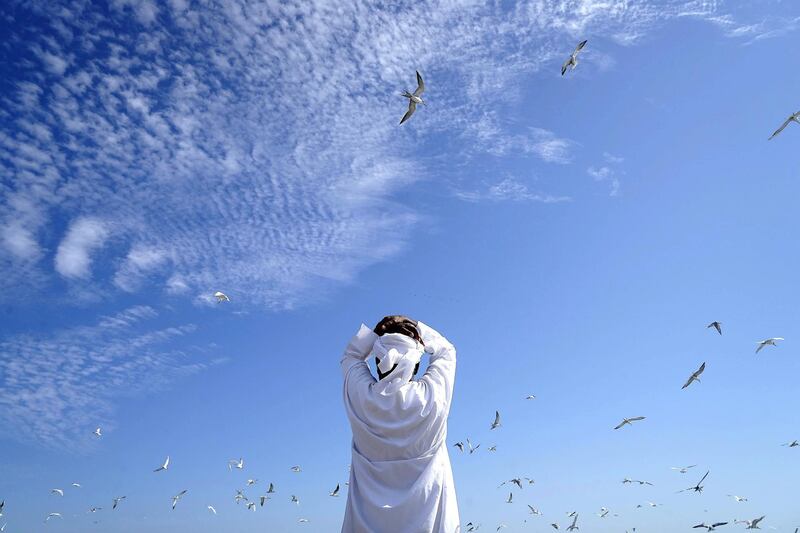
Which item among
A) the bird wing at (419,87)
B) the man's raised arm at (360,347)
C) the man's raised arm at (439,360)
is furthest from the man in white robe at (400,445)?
the bird wing at (419,87)

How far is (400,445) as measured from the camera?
6.09 metres

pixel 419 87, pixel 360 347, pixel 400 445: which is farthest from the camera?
pixel 419 87

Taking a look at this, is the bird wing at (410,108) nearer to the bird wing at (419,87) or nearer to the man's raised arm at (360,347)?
the bird wing at (419,87)

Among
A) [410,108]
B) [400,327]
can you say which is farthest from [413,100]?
[400,327]

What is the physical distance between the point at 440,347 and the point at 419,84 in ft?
21.0

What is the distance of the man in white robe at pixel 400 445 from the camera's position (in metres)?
6.01

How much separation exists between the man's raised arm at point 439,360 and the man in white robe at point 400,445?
0.01m

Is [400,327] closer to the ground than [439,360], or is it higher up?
higher up

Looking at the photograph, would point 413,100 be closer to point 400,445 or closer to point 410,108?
point 410,108

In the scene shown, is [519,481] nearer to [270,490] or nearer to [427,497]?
[270,490]

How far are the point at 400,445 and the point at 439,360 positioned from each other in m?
0.99

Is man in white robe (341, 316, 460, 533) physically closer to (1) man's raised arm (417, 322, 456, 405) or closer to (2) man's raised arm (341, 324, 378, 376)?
(1) man's raised arm (417, 322, 456, 405)

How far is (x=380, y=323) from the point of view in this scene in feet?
21.8

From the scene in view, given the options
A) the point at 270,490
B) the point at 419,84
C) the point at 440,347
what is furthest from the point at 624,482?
the point at 440,347
